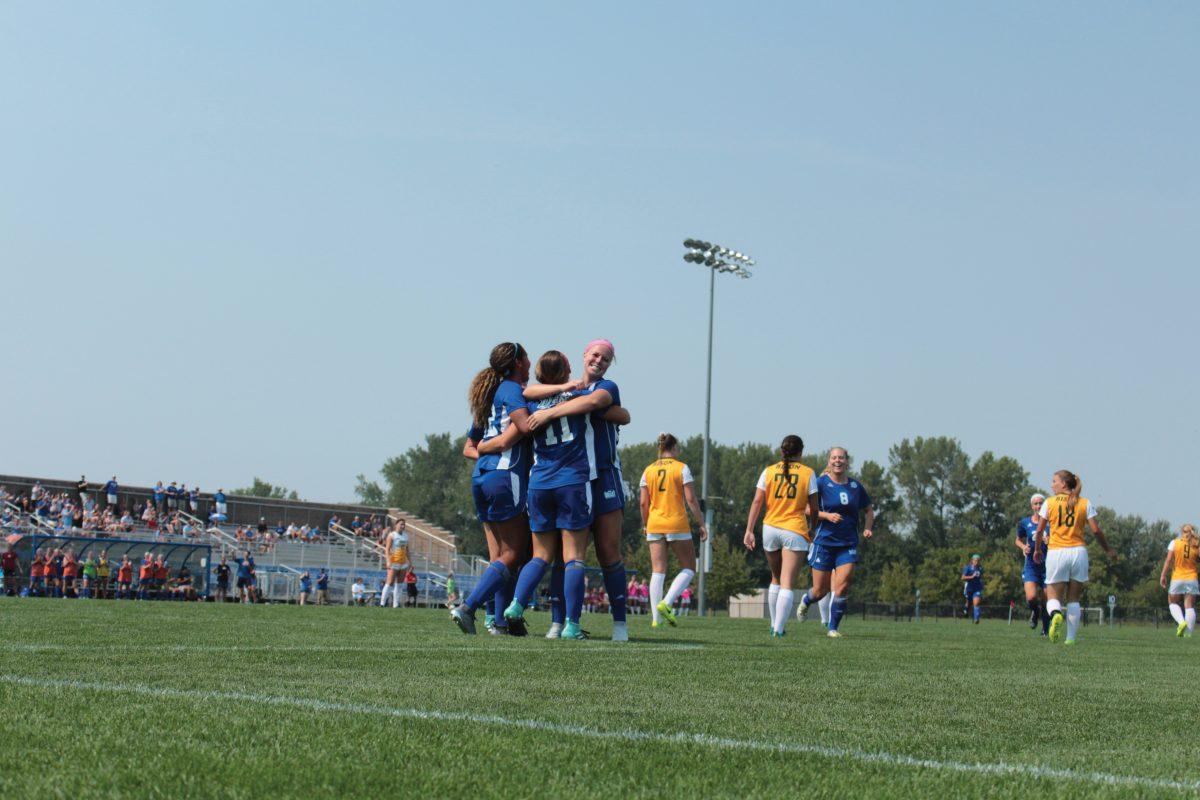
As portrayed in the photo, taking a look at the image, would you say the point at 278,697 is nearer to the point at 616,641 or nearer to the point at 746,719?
the point at 746,719

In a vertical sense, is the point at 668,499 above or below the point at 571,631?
above

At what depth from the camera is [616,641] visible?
389 inches

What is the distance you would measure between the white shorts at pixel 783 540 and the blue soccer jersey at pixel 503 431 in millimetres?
4695

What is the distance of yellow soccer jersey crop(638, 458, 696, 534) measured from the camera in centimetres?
1509

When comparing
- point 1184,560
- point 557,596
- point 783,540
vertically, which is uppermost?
point 1184,560

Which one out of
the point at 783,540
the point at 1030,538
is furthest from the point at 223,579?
the point at 783,540

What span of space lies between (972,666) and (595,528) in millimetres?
2731

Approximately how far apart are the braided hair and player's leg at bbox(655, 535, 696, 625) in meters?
4.12

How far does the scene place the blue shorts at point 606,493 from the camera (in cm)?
983

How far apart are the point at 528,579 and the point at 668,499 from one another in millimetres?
5586

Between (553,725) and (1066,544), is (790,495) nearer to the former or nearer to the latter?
(1066,544)

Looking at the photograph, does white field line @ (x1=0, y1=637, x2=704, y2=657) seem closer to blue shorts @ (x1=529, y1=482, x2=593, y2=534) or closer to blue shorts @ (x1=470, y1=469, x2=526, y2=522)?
blue shorts @ (x1=529, y1=482, x2=593, y2=534)

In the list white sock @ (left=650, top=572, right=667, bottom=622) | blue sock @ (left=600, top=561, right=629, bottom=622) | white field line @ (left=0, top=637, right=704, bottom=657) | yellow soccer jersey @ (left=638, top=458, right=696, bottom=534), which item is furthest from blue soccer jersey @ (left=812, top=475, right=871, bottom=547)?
white field line @ (left=0, top=637, right=704, bottom=657)

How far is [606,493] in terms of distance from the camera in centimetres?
985
